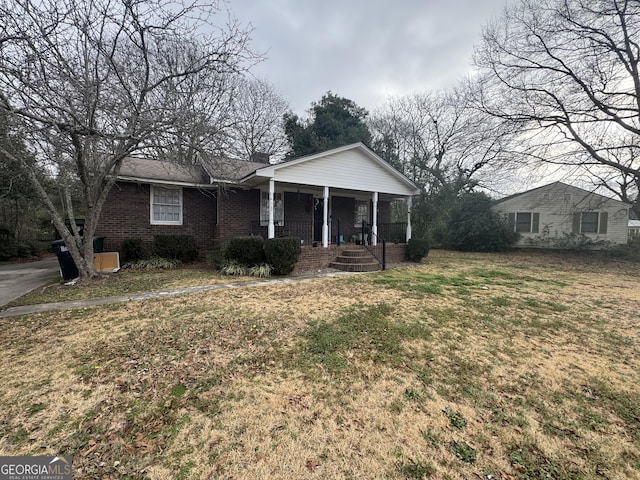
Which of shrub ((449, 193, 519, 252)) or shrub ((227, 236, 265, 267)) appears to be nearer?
shrub ((227, 236, 265, 267))

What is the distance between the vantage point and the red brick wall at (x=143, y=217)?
955cm

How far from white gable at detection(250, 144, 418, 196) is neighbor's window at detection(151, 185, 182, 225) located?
12.9ft

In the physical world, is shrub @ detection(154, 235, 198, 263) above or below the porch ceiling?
below

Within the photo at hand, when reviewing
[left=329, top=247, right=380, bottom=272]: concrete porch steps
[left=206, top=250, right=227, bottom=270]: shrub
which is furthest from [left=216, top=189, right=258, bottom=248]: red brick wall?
[left=329, top=247, right=380, bottom=272]: concrete porch steps

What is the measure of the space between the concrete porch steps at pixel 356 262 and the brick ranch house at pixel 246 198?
29 cm

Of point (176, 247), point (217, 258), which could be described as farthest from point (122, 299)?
point (176, 247)

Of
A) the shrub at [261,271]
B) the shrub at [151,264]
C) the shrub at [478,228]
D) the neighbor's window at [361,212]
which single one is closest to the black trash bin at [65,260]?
the shrub at [151,264]

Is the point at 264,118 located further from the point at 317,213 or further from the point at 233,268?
the point at 233,268

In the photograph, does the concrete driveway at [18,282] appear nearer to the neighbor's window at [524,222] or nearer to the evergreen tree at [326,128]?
the evergreen tree at [326,128]

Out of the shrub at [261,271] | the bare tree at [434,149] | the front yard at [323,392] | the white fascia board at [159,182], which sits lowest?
the front yard at [323,392]

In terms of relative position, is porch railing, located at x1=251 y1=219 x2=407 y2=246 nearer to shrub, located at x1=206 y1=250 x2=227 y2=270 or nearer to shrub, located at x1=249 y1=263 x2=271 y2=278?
shrub, located at x1=206 y1=250 x2=227 y2=270

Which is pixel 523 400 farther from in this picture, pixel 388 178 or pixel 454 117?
pixel 454 117

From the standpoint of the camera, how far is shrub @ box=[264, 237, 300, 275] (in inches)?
327

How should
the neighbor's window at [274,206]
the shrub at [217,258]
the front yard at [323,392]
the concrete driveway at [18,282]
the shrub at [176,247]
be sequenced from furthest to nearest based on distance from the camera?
1. the neighbor's window at [274,206]
2. the shrub at [176,247]
3. the shrub at [217,258]
4. the concrete driveway at [18,282]
5. the front yard at [323,392]
